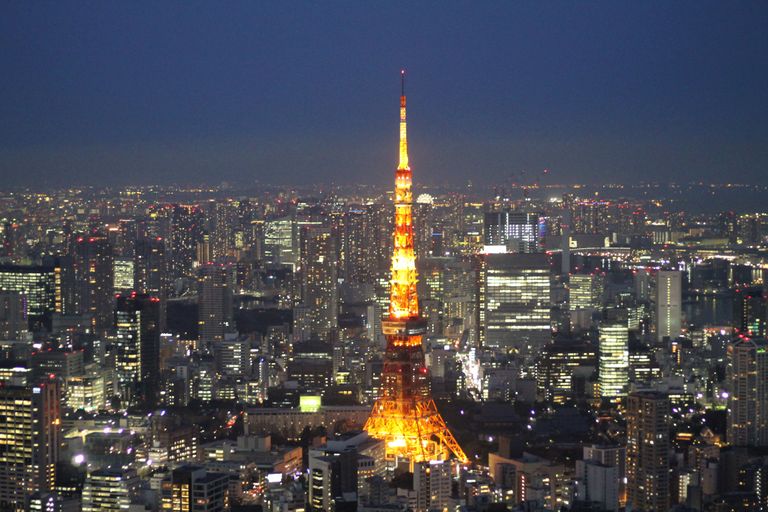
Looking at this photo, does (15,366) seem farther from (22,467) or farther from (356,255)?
(356,255)

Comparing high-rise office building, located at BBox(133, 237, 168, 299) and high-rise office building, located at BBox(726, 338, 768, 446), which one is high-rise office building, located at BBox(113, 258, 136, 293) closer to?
high-rise office building, located at BBox(133, 237, 168, 299)

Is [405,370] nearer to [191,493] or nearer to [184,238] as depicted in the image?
[191,493]

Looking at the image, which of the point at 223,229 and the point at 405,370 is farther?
the point at 223,229

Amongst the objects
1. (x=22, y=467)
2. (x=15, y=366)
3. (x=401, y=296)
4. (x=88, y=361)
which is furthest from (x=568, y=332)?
(x=22, y=467)

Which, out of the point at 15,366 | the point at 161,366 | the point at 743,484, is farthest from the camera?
the point at 161,366

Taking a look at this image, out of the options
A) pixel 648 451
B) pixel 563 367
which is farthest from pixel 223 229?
pixel 648 451

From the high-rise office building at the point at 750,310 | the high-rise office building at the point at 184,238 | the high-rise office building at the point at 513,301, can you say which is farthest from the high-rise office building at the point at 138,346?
the high-rise office building at the point at 750,310
